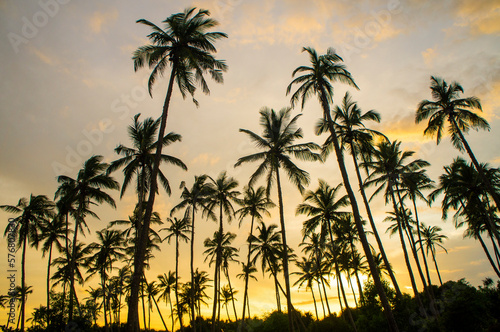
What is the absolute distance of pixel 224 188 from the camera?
30578mm

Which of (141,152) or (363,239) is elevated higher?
(141,152)

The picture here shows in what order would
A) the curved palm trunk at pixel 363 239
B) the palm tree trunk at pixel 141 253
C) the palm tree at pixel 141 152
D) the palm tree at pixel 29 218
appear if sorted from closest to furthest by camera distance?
the palm tree trunk at pixel 141 253, the curved palm trunk at pixel 363 239, the palm tree at pixel 141 152, the palm tree at pixel 29 218

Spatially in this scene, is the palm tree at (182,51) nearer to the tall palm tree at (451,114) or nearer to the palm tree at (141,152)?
the palm tree at (141,152)

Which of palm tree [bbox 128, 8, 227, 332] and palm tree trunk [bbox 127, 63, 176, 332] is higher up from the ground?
palm tree [bbox 128, 8, 227, 332]

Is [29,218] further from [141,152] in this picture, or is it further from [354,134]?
[354,134]

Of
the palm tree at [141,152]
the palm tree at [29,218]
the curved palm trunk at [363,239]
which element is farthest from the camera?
the palm tree at [29,218]

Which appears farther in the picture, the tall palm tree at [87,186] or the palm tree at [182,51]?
the tall palm tree at [87,186]

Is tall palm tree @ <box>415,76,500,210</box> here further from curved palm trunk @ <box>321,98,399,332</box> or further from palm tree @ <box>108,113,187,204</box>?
palm tree @ <box>108,113,187,204</box>

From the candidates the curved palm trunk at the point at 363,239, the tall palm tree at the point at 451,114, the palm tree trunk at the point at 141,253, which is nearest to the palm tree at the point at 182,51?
the palm tree trunk at the point at 141,253

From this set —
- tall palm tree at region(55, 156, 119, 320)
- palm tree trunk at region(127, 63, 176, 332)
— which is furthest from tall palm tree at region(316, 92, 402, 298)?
tall palm tree at region(55, 156, 119, 320)

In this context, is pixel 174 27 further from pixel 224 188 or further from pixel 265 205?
pixel 265 205

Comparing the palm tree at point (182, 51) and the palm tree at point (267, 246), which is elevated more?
the palm tree at point (182, 51)

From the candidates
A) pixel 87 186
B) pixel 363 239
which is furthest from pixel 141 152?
pixel 363 239

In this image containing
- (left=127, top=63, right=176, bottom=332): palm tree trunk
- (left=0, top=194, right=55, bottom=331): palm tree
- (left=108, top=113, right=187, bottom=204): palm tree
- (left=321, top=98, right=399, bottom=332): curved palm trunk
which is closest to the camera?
(left=127, top=63, right=176, bottom=332): palm tree trunk
